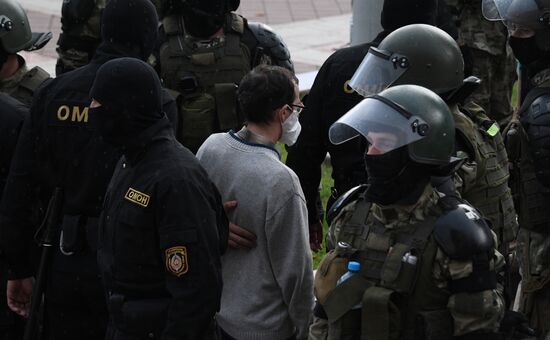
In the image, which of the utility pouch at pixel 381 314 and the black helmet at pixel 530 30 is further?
the black helmet at pixel 530 30

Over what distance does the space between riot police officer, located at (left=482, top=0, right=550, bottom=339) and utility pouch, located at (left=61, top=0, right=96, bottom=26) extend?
2638 mm

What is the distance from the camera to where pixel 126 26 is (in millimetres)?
5508

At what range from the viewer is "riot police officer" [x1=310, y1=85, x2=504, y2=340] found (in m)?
4.00

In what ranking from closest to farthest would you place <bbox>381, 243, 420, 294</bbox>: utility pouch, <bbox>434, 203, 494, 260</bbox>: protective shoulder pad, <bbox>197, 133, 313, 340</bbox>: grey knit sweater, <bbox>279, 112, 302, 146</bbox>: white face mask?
<bbox>434, 203, 494, 260</bbox>: protective shoulder pad → <bbox>381, 243, 420, 294</bbox>: utility pouch → <bbox>197, 133, 313, 340</bbox>: grey knit sweater → <bbox>279, 112, 302, 146</bbox>: white face mask

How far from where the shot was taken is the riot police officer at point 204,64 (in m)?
6.64

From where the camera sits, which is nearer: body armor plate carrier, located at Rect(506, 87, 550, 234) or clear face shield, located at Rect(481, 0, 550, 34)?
body armor plate carrier, located at Rect(506, 87, 550, 234)

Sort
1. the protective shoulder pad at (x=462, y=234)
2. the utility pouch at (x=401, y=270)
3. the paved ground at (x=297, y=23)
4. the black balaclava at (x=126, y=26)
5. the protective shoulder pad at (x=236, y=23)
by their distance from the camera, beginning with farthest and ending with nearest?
the paved ground at (x=297, y=23) < the protective shoulder pad at (x=236, y=23) < the black balaclava at (x=126, y=26) < the utility pouch at (x=401, y=270) < the protective shoulder pad at (x=462, y=234)

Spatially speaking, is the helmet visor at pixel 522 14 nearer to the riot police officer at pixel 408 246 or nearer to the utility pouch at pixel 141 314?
the riot police officer at pixel 408 246

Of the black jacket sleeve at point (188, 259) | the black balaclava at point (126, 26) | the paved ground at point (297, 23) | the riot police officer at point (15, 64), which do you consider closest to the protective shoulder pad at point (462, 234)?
the black jacket sleeve at point (188, 259)

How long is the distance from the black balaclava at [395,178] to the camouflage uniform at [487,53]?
14.7ft

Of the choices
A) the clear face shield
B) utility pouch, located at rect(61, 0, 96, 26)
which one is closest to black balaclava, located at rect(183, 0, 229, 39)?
utility pouch, located at rect(61, 0, 96, 26)

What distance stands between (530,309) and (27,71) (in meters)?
3.05

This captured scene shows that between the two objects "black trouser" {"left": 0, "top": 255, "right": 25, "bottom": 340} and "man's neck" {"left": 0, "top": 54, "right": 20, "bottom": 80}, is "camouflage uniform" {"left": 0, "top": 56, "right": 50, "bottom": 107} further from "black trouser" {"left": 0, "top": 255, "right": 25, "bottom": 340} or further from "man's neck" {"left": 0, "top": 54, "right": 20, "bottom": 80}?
"black trouser" {"left": 0, "top": 255, "right": 25, "bottom": 340}

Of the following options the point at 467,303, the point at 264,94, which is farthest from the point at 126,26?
the point at 467,303
